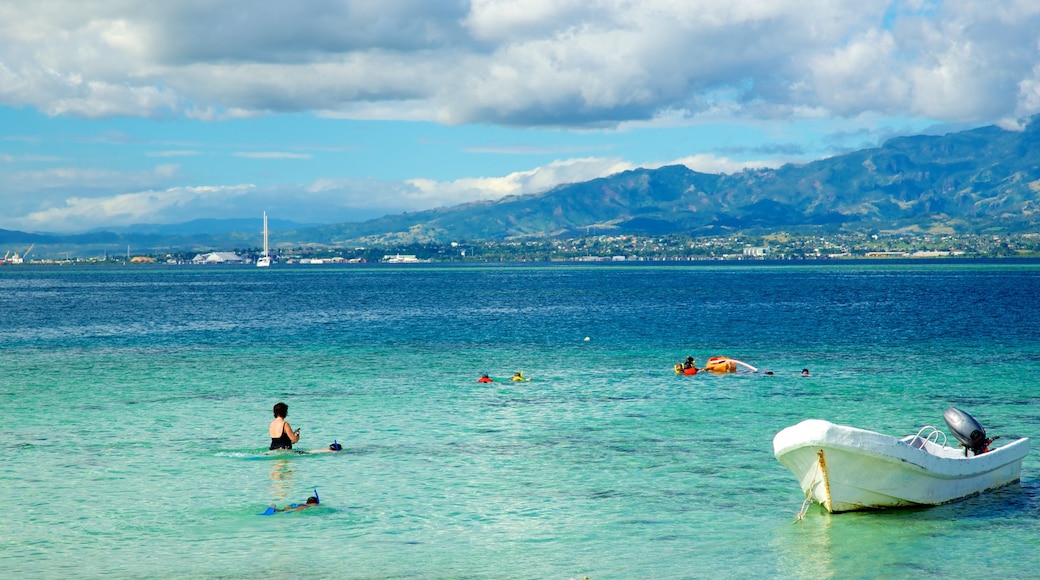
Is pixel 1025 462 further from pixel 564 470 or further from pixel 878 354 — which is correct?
pixel 878 354

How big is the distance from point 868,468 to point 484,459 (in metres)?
14.2

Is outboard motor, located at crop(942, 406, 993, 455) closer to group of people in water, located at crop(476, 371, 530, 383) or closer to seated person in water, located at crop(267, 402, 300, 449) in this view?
seated person in water, located at crop(267, 402, 300, 449)

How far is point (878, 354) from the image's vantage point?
7706cm

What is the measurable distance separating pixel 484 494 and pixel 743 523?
8.29 meters

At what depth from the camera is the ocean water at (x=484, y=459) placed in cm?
2631

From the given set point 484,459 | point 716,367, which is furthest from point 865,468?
point 716,367

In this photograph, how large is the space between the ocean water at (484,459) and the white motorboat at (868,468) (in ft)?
1.75

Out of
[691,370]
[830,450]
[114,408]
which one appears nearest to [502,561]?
[830,450]

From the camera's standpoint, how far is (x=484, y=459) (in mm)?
37844

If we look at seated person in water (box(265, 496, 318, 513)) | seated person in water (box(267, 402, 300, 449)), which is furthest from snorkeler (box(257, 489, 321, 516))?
seated person in water (box(267, 402, 300, 449))

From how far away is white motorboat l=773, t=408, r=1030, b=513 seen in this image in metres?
28.8

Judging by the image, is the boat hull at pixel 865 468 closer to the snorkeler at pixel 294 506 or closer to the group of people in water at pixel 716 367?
the snorkeler at pixel 294 506

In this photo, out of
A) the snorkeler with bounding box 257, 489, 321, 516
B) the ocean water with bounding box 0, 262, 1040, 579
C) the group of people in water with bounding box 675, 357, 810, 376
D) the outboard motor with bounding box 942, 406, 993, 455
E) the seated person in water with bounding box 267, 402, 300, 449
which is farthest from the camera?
the group of people in water with bounding box 675, 357, 810, 376

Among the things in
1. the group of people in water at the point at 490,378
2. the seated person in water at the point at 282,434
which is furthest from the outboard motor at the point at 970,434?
the group of people in water at the point at 490,378
